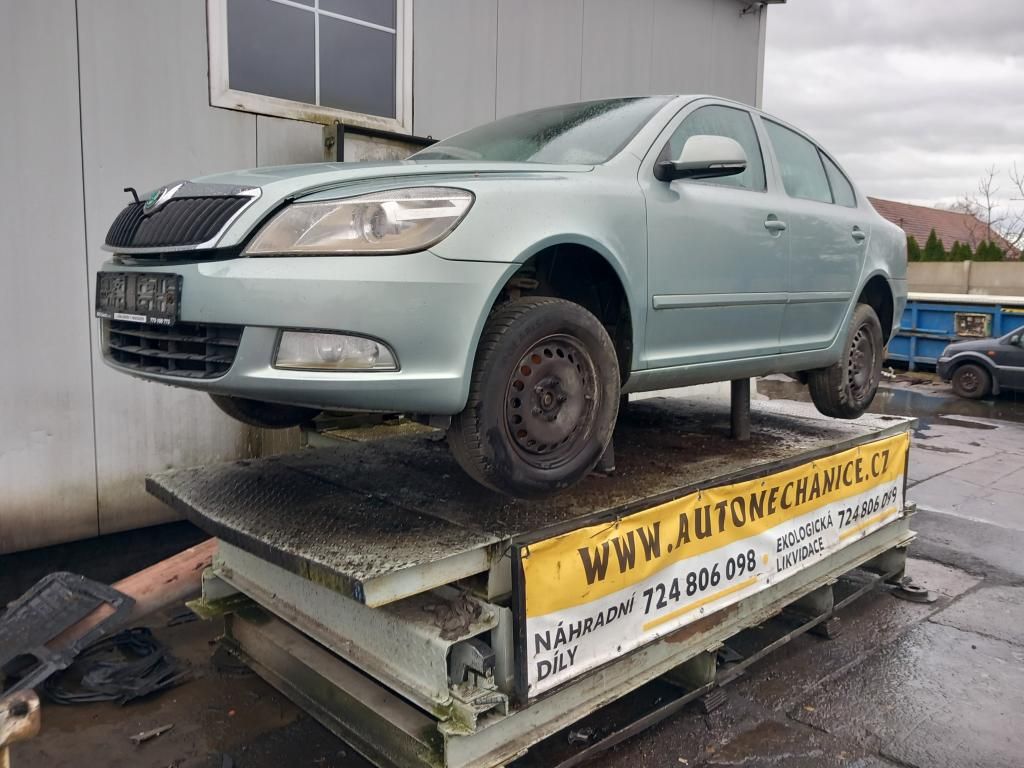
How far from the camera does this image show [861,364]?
14.5 feet

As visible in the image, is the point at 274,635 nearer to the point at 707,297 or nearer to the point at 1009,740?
the point at 707,297

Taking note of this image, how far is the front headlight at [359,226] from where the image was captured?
2.18 m

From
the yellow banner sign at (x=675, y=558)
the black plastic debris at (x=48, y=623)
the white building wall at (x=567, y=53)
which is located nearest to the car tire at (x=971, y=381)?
the white building wall at (x=567, y=53)

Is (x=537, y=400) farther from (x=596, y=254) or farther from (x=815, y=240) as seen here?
(x=815, y=240)

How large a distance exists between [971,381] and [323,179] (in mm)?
13342

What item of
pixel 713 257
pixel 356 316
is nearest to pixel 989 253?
pixel 713 257

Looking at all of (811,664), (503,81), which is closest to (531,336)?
(811,664)

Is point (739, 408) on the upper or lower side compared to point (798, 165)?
lower

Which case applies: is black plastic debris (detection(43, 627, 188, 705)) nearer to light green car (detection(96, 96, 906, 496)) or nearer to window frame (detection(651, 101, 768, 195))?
light green car (detection(96, 96, 906, 496))

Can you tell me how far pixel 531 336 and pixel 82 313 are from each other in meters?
3.10

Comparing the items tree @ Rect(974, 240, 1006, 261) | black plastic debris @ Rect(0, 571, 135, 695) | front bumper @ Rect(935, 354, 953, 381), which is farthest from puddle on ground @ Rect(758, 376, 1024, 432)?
tree @ Rect(974, 240, 1006, 261)

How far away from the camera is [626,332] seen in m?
2.89

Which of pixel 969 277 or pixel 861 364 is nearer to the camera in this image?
pixel 861 364

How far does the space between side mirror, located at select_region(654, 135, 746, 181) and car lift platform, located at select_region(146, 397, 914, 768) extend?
46.0 inches
